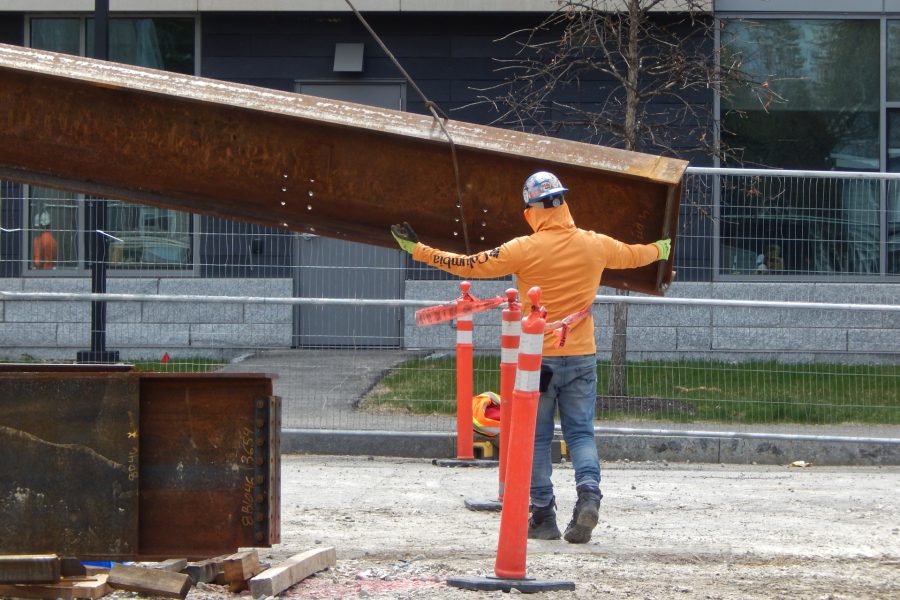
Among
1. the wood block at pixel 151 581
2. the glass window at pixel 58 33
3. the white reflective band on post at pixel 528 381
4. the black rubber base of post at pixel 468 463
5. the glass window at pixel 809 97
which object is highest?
the glass window at pixel 58 33

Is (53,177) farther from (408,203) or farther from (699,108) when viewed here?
(699,108)

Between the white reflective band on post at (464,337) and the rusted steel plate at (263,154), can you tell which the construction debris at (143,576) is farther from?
the white reflective band on post at (464,337)

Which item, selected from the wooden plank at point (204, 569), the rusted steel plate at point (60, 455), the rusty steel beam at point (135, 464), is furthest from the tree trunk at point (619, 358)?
the rusted steel plate at point (60, 455)

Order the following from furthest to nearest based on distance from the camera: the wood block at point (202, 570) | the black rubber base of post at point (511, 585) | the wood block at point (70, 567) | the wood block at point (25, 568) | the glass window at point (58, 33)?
the glass window at point (58, 33), the black rubber base of post at point (511, 585), the wood block at point (202, 570), the wood block at point (70, 567), the wood block at point (25, 568)

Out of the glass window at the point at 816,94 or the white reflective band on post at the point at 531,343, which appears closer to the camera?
the white reflective band on post at the point at 531,343

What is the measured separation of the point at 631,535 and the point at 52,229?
6.53 m

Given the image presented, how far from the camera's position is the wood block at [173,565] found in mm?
5383

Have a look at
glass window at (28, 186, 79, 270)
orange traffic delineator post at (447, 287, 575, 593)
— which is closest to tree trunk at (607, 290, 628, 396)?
glass window at (28, 186, 79, 270)

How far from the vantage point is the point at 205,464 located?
5570 mm

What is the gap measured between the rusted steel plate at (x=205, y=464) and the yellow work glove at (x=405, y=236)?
1294 millimetres

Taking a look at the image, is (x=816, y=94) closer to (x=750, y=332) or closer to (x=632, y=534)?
(x=750, y=332)

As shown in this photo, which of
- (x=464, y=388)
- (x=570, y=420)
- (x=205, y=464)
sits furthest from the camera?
(x=464, y=388)

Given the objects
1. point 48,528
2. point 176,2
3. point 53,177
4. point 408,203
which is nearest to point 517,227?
point 408,203

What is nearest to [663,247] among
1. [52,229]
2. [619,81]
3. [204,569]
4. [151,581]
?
[204,569]
